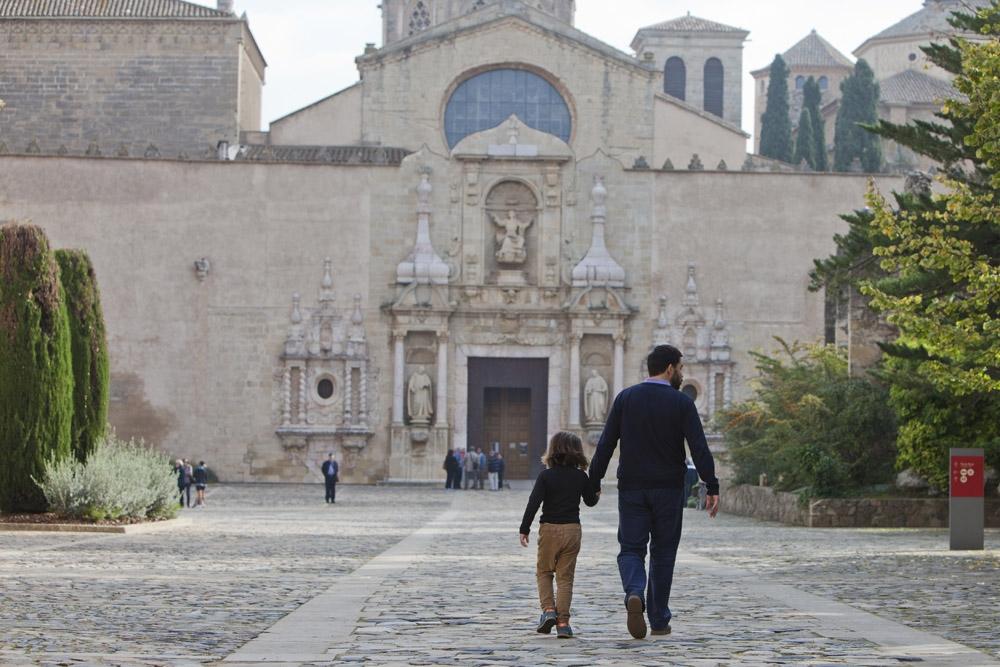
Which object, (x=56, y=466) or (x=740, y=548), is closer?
(x=740, y=548)

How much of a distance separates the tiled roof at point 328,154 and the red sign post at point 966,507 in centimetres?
2860

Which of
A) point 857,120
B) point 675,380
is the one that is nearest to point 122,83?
point 857,120

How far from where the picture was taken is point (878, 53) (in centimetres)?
10062

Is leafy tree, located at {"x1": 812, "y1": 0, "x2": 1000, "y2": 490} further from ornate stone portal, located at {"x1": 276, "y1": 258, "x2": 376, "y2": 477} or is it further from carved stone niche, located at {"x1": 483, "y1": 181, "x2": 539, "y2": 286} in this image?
ornate stone portal, located at {"x1": 276, "y1": 258, "x2": 376, "y2": 477}

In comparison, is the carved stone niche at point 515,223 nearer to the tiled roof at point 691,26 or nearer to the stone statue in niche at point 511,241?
the stone statue in niche at point 511,241

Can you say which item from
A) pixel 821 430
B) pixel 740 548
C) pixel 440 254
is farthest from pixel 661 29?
pixel 740 548

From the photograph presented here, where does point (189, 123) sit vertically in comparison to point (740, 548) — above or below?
above

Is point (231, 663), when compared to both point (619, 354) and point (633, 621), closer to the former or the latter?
point (633, 621)

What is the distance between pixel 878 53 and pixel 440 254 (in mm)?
61995

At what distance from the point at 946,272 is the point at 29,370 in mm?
11324

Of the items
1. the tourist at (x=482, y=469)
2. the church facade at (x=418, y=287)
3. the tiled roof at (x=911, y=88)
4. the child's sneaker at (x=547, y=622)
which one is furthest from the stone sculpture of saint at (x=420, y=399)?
the tiled roof at (x=911, y=88)

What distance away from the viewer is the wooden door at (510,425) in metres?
45.8

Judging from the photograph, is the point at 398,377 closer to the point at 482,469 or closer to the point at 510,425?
the point at 482,469

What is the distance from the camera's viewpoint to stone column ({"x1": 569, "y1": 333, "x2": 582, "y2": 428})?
44.6 m
